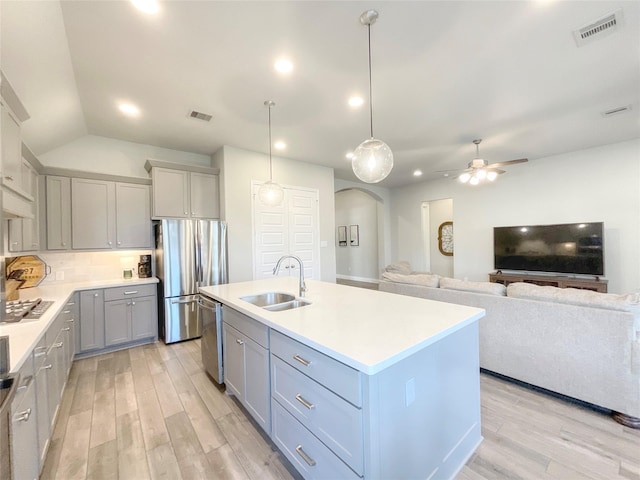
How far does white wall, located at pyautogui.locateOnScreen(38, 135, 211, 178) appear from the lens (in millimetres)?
3583

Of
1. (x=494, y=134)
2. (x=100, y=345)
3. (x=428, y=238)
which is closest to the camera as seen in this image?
(x=100, y=345)

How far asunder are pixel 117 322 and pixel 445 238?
731 cm

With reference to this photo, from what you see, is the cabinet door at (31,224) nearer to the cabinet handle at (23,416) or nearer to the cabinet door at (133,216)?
the cabinet door at (133,216)

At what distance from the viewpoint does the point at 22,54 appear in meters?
1.83

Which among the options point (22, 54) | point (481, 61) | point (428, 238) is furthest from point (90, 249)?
point (428, 238)

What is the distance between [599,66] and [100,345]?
19.3ft

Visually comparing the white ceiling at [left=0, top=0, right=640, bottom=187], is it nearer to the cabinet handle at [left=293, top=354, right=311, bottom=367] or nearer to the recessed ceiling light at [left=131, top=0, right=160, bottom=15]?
the recessed ceiling light at [left=131, top=0, right=160, bottom=15]

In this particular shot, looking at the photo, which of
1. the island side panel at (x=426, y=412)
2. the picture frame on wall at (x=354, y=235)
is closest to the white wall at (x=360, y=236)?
the picture frame on wall at (x=354, y=235)

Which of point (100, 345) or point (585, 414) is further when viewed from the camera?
point (100, 345)

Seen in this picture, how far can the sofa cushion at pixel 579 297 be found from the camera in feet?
6.39

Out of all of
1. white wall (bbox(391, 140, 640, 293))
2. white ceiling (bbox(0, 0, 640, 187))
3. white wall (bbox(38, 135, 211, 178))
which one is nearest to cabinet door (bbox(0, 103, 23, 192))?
white ceiling (bbox(0, 0, 640, 187))

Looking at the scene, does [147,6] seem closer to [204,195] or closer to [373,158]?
[373,158]

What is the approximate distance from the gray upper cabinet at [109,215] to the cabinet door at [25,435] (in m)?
2.62

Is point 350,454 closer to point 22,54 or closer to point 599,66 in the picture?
point 22,54
